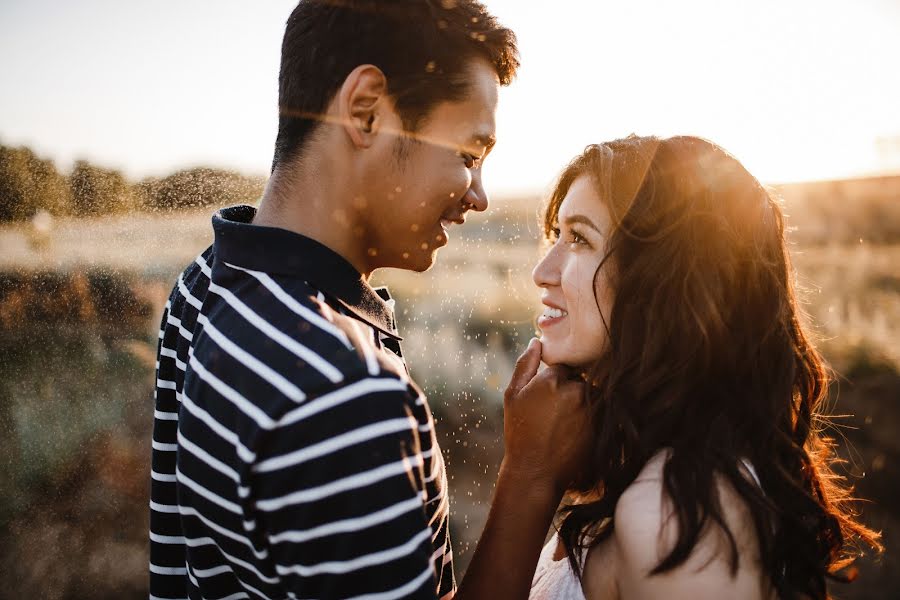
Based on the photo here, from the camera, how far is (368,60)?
1.39 meters

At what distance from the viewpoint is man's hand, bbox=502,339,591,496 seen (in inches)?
64.2

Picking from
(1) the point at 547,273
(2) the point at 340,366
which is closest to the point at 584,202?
(1) the point at 547,273

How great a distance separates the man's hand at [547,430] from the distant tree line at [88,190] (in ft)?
8.14

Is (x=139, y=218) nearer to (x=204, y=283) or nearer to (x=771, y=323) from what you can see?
(x=204, y=283)

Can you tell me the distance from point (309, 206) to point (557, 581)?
1399 mm

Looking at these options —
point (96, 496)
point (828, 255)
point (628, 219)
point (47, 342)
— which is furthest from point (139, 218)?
point (828, 255)

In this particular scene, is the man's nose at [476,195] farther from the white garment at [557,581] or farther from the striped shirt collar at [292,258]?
the white garment at [557,581]

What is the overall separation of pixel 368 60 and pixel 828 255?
44.9ft

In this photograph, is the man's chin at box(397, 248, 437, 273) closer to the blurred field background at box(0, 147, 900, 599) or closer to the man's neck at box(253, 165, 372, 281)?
the man's neck at box(253, 165, 372, 281)

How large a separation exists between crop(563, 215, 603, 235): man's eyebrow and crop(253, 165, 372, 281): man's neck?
854mm

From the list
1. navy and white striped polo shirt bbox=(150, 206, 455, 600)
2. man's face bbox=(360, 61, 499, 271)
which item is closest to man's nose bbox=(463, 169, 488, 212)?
man's face bbox=(360, 61, 499, 271)

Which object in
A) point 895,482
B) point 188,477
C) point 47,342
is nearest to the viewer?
point 188,477

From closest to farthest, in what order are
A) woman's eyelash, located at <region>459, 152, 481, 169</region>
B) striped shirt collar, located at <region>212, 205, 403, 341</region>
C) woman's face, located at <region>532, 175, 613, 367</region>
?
striped shirt collar, located at <region>212, 205, 403, 341</region> → woman's eyelash, located at <region>459, 152, 481, 169</region> → woman's face, located at <region>532, 175, 613, 367</region>

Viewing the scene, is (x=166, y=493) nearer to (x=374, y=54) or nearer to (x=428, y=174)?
(x=428, y=174)
